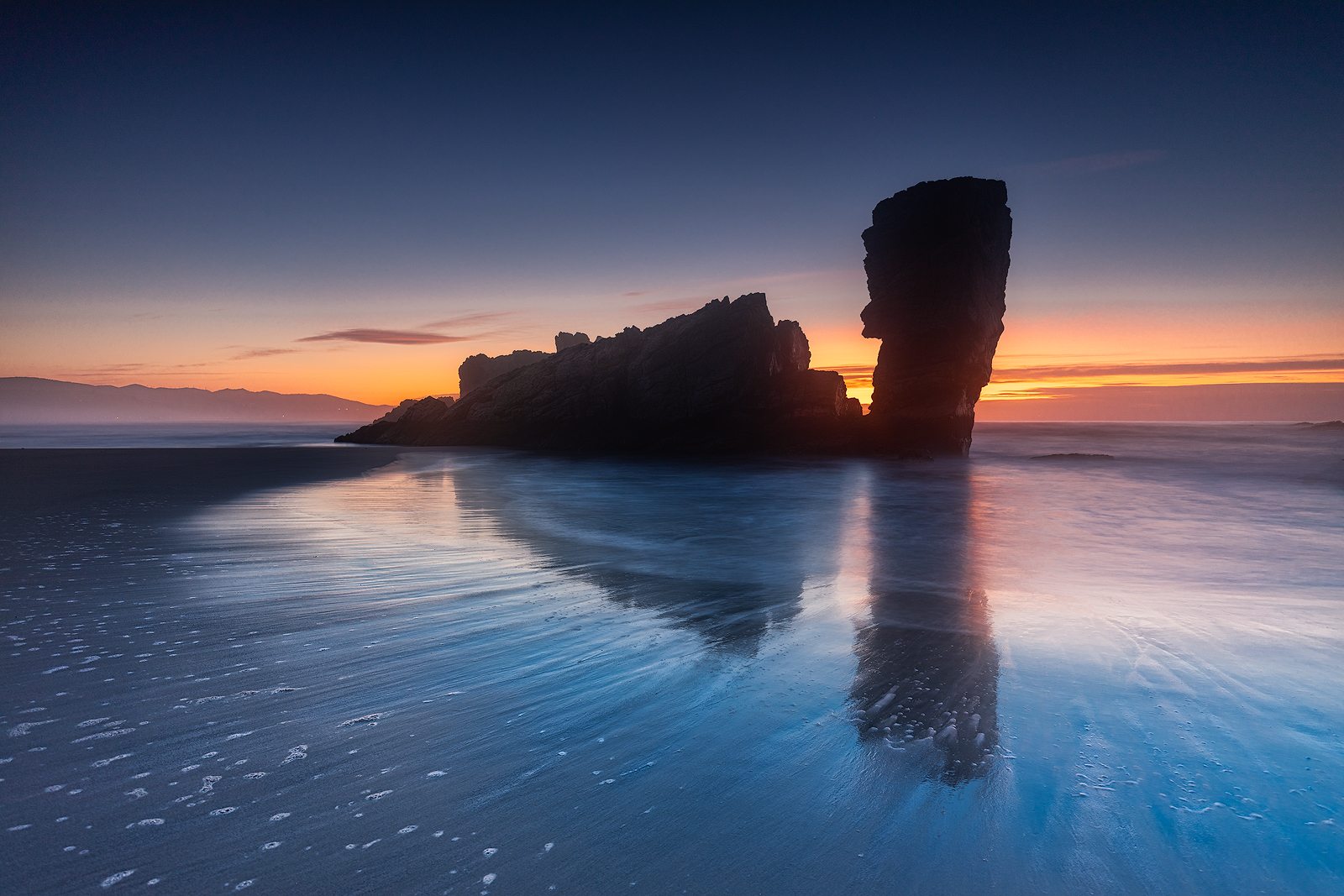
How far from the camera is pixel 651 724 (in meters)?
4.09

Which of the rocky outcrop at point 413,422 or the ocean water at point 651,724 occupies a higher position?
the rocky outcrop at point 413,422

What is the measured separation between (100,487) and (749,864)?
21609 mm

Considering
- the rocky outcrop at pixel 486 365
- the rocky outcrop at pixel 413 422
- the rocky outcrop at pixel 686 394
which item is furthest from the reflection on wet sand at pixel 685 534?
the rocky outcrop at pixel 486 365

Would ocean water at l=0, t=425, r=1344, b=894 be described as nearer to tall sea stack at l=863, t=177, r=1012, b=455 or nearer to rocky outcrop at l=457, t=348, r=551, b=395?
tall sea stack at l=863, t=177, r=1012, b=455

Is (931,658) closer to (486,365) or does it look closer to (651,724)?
(651,724)

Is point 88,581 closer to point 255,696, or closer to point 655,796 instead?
point 255,696

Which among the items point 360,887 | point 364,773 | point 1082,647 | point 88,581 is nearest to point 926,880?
point 360,887

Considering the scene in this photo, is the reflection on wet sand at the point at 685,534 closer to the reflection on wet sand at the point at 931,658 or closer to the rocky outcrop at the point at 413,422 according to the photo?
the reflection on wet sand at the point at 931,658

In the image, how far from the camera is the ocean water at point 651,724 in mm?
2797

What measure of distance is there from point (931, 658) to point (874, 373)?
40.0 meters

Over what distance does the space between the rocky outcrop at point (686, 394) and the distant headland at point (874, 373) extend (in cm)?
8

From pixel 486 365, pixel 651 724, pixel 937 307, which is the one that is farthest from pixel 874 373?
pixel 486 365

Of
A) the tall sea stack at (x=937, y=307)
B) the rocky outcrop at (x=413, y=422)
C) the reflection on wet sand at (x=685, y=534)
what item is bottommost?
the reflection on wet sand at (x=685, y=534)

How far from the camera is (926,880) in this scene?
8.95 ft
